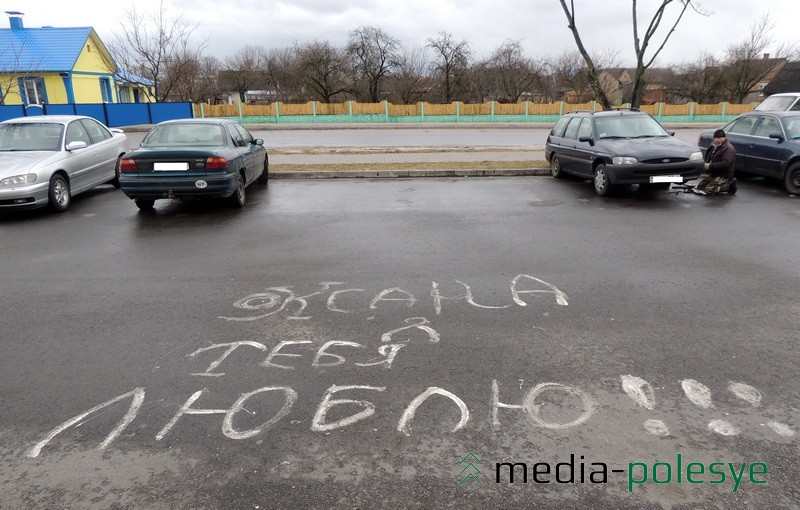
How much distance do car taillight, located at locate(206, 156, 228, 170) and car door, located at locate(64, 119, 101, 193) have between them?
10.6 feet

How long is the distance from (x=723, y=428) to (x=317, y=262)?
15.5 feet

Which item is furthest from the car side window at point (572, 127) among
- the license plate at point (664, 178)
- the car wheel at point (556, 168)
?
the license plate at point (664, 178)

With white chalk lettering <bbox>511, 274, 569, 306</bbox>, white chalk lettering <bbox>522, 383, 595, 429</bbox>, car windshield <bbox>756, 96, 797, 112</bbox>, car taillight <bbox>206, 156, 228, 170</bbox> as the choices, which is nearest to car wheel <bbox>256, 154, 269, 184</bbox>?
car taillight <bbox>206, 156, 228, 170</bbox>

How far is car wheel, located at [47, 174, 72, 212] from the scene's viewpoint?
9781 millimetres

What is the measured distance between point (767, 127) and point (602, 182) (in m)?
4.29

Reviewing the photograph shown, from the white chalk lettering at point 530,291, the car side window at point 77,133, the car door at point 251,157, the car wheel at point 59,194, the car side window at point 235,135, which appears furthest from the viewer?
the car side window at point 77,133

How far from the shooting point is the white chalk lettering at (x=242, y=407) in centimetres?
333

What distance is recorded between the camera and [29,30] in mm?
38156

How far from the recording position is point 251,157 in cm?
1097

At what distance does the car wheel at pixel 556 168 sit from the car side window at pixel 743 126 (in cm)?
413

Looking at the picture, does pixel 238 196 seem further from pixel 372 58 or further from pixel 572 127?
pixel 372 58

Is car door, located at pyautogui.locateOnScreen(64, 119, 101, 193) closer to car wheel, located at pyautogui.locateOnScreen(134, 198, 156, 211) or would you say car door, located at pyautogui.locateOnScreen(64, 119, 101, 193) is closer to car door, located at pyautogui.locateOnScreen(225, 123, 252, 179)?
car wheel, located at pyautogui.locateOnScreen(134, 198, 156, 211)

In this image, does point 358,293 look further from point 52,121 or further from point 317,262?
point 52,121

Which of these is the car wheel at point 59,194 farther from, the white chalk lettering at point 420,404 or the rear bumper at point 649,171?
the rear bumper at point 649,171
